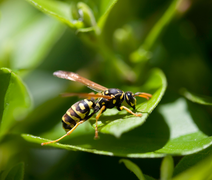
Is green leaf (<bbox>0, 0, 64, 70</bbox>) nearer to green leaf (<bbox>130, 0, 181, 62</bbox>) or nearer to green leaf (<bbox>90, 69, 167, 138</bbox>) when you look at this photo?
green leaf (<bbox>130, 0, 181, 62</bbox>)

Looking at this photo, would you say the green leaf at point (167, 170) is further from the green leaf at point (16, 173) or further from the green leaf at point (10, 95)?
the green leaf at point (10, 95)

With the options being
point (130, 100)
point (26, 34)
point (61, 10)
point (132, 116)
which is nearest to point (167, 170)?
point (132, 116)

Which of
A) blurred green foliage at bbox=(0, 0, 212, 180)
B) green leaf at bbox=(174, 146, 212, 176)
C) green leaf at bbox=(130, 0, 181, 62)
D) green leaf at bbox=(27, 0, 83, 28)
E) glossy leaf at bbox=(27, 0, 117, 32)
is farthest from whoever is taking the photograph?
green leaf at bbox=(130, 0, 181, 62)

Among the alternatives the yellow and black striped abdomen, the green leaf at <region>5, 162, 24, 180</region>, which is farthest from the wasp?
the green leaf at <region>5, 162, 24, 180</region>

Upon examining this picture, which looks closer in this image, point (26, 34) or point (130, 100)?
point (130, 100)

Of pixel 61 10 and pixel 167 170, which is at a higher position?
pixel 61 10

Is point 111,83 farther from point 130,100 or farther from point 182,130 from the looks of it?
point 182,130

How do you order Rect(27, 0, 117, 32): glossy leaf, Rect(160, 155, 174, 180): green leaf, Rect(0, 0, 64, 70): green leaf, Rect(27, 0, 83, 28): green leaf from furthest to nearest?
Rect(0, 0, 64, 70): green leaf → Rect(27, 0, 83, 28): green leaf → Rect(27, 0, 117, 32): glossy leaf → Rect(160, 155, 174, 180): green leaf

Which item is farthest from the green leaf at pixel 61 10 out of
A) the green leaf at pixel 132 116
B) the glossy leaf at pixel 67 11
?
the green leaf at pixel 132 116
